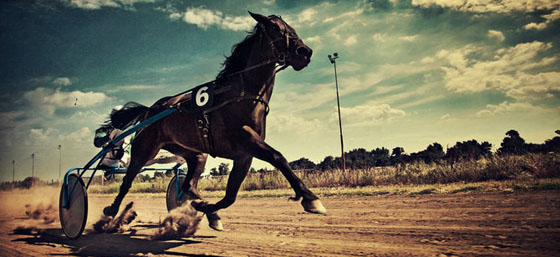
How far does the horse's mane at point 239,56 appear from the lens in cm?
372

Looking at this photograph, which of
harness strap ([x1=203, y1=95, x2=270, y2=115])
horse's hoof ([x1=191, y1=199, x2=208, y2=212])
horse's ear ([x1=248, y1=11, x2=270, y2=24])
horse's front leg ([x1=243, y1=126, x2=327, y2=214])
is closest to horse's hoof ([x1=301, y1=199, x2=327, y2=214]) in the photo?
horse's front leg ([x1=243, y1=126, x2=327, y2=214])

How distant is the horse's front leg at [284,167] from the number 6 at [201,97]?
0.69 metres

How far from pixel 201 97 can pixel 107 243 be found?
2374 mm

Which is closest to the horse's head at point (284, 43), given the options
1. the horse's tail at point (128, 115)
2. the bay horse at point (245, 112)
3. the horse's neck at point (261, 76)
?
the bay horse at point (245, 112)

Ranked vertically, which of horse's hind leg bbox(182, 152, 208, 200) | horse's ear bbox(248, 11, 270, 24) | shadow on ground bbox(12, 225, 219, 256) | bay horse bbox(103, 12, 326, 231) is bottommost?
shadow on ground bbox(12, 225, 219, 256)

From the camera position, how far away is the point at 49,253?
376cm

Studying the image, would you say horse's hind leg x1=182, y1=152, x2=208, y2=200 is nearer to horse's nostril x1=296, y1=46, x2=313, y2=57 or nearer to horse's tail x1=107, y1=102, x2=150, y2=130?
horse's tail x1=107, y1=102, x2=150, y2=130

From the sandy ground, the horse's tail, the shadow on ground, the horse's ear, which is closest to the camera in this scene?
A: the sandy ground

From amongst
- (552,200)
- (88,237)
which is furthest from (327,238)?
(552,200)

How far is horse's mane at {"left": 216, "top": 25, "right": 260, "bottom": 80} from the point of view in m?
3.72

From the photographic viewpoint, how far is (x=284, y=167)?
2.89 meters

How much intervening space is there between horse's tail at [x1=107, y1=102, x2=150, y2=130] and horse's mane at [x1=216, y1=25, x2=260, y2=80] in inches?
77.7

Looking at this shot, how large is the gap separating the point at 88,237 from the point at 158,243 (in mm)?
1501

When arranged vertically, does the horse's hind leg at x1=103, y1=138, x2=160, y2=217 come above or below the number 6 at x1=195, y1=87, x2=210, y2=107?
below
